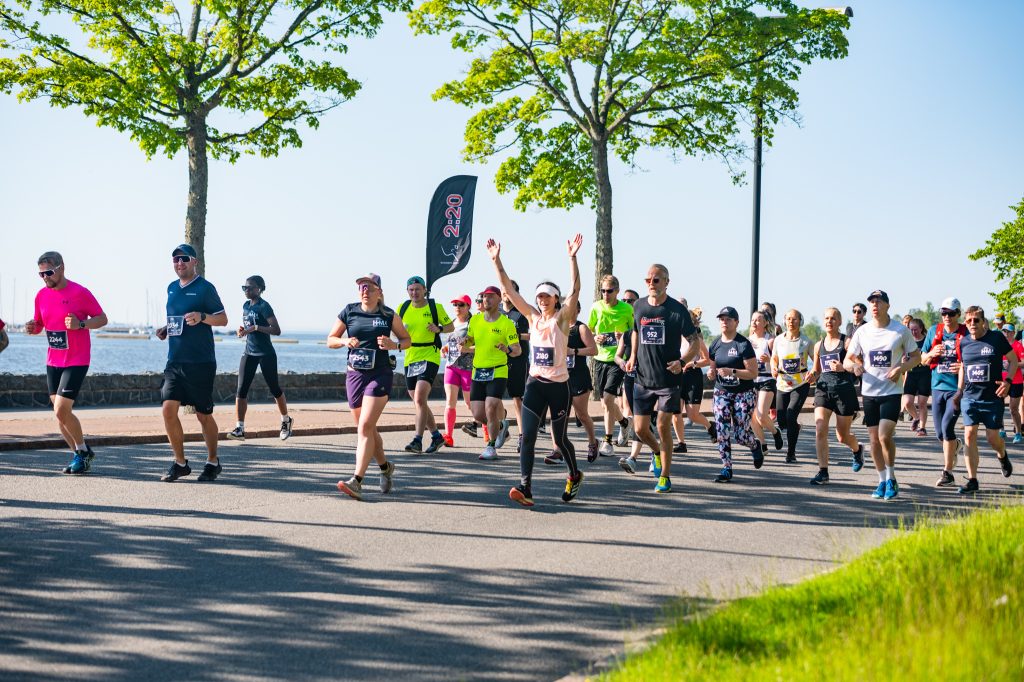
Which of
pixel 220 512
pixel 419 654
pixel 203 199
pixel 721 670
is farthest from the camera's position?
pixel 203 199

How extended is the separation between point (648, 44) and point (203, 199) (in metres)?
9.59

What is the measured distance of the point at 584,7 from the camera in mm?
22906

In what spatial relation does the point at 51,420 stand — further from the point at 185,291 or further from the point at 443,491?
the point at 443,491

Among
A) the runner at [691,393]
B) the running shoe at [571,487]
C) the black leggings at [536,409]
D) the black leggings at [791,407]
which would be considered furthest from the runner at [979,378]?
the black leggings at [536,409]

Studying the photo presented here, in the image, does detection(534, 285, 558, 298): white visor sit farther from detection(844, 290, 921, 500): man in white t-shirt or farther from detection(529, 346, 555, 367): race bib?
detection(844, 290, 921, 500): man in white t-shirt

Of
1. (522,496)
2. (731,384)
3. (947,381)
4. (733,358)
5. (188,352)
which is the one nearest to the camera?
(522,496)

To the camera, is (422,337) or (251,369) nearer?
(422,337)

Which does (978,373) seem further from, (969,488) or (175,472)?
(175,472)

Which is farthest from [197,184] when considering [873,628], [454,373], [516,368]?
[873,628]

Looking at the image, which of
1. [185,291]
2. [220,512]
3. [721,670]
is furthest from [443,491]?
[721,670]

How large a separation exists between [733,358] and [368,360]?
13.2 ft

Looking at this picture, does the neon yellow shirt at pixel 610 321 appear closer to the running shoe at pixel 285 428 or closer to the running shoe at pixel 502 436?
the running shoe at pixel 502 436

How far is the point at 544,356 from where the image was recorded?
9242 mm

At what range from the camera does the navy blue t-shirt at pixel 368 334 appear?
9.52 m
